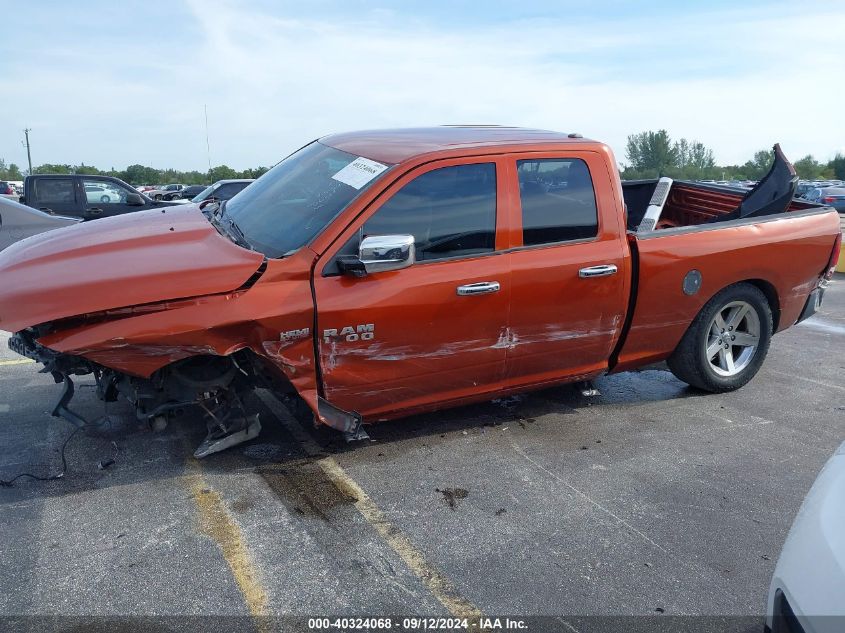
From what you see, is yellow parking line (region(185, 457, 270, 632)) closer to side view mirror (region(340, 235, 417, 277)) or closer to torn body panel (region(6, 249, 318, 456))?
torn body panel (region(6, 249, 318, 456))

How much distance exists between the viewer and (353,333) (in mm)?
3783

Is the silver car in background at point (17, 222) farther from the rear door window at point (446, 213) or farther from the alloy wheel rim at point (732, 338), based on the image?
the alloy wheel rim at point (732, 338)

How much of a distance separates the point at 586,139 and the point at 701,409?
212cm

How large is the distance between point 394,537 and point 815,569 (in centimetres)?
188

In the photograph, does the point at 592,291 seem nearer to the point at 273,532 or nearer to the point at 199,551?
the point at 273,532

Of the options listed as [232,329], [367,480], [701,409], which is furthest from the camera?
[701,409]

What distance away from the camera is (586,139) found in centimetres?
466

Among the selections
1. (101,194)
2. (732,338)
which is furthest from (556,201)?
(101,194)

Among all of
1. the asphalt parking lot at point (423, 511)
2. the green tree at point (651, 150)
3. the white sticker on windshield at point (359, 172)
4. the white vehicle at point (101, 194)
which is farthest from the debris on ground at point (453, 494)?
the green tree at point (651, 150)

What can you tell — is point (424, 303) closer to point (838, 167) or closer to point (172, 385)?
point (172, 385)

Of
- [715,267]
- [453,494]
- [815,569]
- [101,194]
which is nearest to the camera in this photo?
[815,569]

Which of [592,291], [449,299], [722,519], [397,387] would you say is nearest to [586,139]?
[592,291]

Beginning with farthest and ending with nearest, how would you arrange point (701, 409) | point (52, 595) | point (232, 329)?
point (701, 409) < point (232, 329) < point (52, 595)

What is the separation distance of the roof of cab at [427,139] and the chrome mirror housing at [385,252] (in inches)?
23.4
